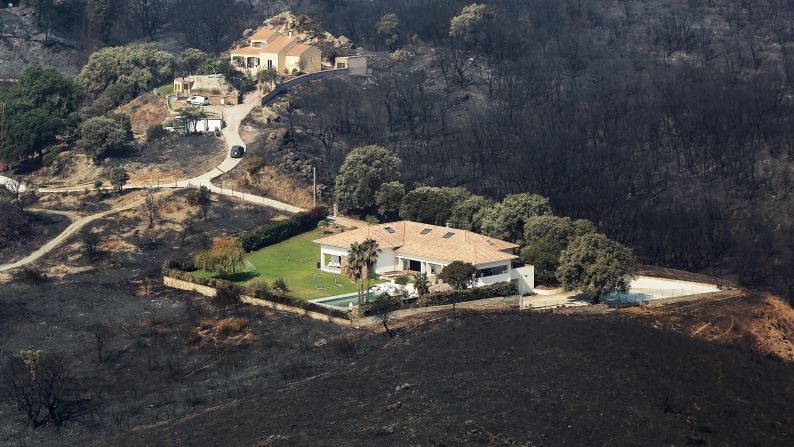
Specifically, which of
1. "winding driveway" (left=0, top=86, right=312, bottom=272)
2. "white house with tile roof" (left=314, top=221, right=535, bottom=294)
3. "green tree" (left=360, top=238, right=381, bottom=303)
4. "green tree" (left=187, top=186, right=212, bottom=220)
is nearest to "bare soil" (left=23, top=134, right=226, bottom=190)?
"winding driveway" (left=0, top=86, right=312, bottom=272)

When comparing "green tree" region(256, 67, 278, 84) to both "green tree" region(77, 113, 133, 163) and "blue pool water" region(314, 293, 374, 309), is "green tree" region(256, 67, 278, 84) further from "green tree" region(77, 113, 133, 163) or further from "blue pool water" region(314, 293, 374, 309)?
"blue pool water" region(314, 293, 374, 309)

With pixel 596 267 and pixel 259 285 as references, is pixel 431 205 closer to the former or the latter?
pixel 259 285

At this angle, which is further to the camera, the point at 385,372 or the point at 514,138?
the point at 514,138

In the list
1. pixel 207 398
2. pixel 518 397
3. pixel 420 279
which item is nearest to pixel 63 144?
pixel 420 279

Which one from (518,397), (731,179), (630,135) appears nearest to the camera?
(518,397)

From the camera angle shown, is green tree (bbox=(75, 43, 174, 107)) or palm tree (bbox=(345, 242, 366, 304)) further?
green tree (bbox=(75, 43, 174, 107))

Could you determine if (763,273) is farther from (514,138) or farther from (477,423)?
(477,423)
